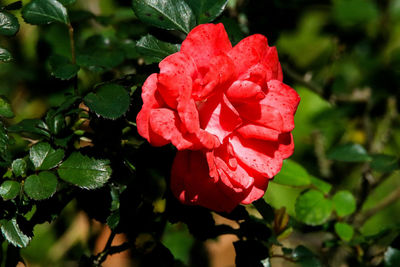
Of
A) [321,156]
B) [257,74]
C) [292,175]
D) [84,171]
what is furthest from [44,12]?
[321,156]

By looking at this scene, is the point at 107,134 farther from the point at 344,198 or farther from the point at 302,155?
the point at 302,155

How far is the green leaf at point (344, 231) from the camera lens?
96cm

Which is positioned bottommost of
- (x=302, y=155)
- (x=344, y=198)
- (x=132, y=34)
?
(x=302, y=155)

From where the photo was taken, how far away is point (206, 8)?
0.77 m

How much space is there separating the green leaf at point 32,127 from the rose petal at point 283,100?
36cm

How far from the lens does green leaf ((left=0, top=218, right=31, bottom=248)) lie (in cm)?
67

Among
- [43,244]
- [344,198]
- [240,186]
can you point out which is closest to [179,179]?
[240,186]

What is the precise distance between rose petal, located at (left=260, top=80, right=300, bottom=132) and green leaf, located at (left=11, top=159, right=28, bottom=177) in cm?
37

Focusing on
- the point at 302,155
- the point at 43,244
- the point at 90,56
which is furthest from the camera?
the point at 302,155

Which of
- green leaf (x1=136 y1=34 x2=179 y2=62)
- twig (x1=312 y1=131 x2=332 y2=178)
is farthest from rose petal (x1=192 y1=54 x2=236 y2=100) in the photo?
twig (x1=312 y1=131 x2=332 y2=178)

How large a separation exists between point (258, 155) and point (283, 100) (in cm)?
9

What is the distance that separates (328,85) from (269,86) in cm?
81

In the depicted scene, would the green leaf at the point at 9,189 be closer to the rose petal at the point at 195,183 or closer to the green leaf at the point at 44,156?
the green leaf at the point at 44,156

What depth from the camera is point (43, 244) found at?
1.73m
